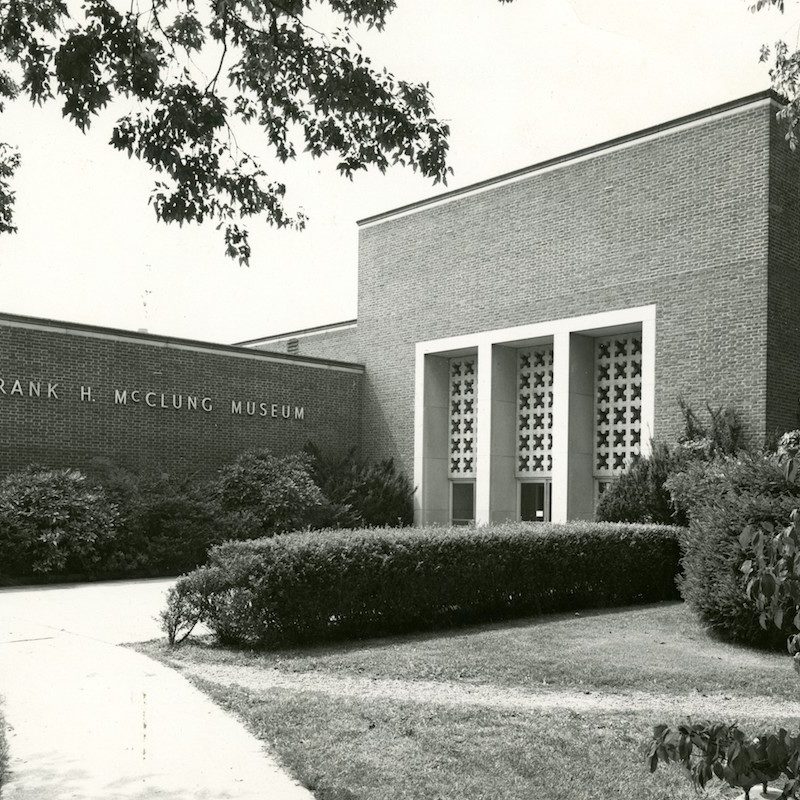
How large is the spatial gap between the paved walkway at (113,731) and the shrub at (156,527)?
699cm

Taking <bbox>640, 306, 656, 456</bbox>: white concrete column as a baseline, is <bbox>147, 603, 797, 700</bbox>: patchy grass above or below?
below

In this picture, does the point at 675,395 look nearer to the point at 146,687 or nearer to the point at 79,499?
the point at 79,499

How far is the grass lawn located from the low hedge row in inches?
14.8

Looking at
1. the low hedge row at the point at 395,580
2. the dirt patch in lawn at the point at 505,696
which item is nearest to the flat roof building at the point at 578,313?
the low hedge row at the point at 395,580

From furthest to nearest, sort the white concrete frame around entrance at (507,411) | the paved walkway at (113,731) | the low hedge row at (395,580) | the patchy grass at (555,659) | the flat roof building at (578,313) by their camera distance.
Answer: the white concrete frame around entrance at (507,411) < the flat roof building at (578,313) < the low hedge row at (395,580) < the patchy grass at (555,659) < the paved walkway at (113,731)

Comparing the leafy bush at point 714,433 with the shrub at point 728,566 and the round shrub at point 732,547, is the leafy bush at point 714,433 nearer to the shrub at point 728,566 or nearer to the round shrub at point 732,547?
the round shrub at point 732,547

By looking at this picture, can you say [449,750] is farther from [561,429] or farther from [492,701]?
[561,429]

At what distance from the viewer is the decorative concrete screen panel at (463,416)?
24.8m

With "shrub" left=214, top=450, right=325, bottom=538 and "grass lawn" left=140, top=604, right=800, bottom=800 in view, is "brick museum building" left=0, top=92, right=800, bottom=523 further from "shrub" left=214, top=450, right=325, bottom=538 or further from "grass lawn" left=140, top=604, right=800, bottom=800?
"grass lawn" left=140, top=604, right=800, bottom=800

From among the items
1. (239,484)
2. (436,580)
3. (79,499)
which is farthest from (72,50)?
(239,484)

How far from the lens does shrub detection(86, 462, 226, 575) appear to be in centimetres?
1761

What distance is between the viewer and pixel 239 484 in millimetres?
20609

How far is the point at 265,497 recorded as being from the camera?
20250mm

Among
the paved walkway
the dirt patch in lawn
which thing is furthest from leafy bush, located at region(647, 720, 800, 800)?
the dirt patch in lawn
